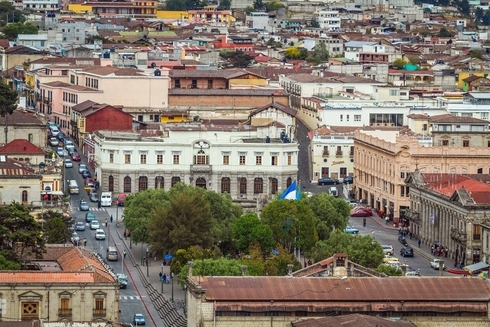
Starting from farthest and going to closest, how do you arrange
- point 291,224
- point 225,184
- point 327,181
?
point 327,181
point 225,184
point 291,224

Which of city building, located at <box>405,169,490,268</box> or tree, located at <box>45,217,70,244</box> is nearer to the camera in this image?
Result: tree, located at <box>45,217,70,244</box>

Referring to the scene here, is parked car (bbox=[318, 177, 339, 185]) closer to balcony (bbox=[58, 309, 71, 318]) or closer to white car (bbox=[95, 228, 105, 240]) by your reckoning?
white car (bbox=[95, 228, 105, 240])

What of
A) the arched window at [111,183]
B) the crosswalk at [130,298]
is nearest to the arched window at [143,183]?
the arched window at [111,183]

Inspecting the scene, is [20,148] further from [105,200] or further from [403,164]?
[403,164]

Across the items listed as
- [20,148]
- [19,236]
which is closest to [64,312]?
[19,236]

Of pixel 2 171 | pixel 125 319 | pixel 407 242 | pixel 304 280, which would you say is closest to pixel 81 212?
pixel 2 171

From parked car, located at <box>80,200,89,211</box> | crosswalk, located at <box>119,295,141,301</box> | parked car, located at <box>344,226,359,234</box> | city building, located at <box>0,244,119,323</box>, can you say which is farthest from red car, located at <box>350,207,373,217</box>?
city building, located at <box>0,244,119,323</box>

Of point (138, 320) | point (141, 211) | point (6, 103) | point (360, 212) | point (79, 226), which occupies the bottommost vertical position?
point (360, 212)
